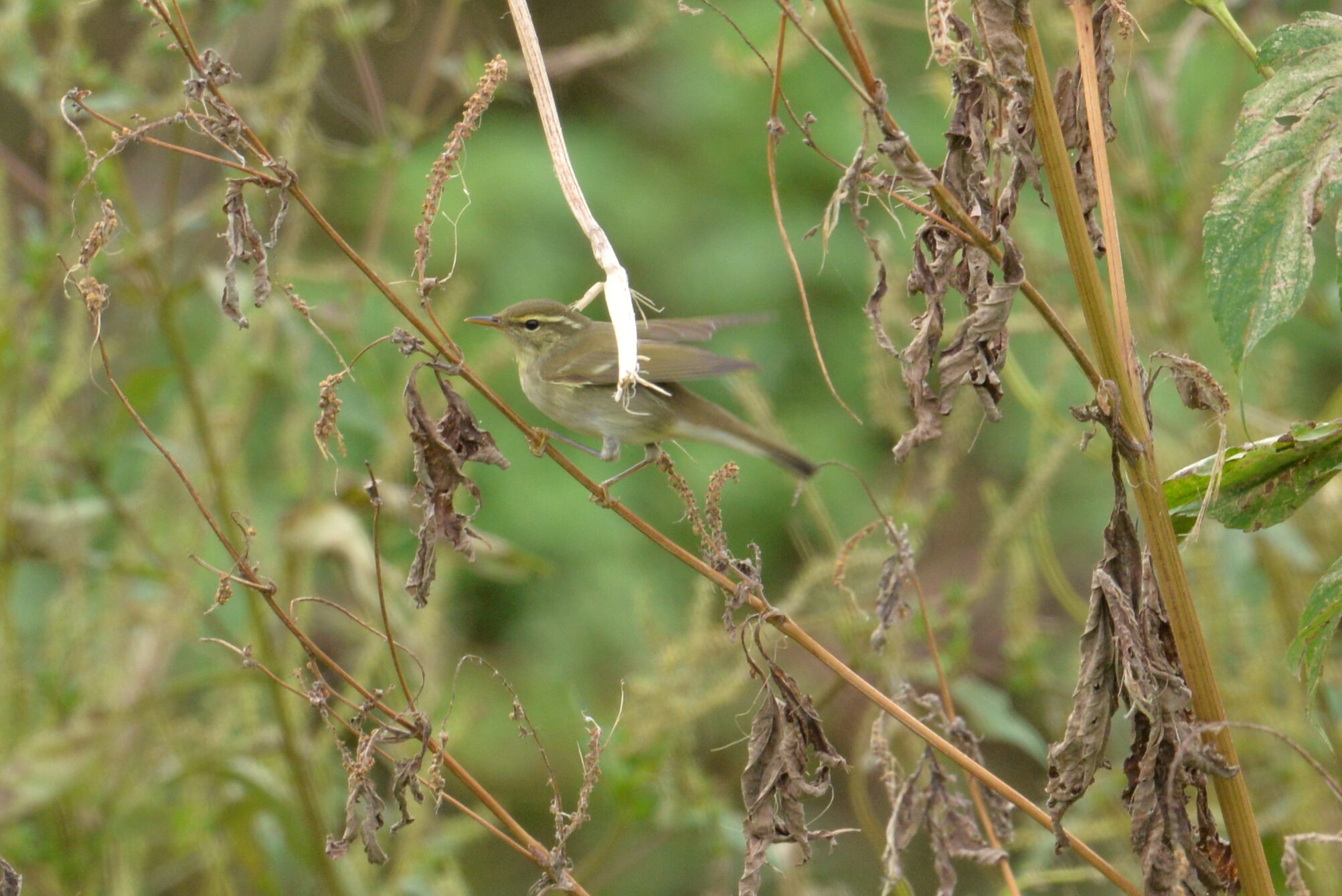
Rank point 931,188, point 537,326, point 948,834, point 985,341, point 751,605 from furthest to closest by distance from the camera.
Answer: point 537,326 < point 948,834 < point 751,605 < point 985,341 < point 931,188

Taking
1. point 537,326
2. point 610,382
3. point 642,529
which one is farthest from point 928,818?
point 537,326

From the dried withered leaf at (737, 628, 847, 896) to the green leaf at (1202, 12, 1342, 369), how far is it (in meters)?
0.50

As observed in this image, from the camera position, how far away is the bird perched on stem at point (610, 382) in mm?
2504

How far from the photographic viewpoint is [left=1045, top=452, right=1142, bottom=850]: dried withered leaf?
3.59 feet

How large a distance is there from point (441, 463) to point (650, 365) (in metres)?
1.35

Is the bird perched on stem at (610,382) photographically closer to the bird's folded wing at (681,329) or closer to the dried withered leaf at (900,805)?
the bird's folded wing at (681,329)

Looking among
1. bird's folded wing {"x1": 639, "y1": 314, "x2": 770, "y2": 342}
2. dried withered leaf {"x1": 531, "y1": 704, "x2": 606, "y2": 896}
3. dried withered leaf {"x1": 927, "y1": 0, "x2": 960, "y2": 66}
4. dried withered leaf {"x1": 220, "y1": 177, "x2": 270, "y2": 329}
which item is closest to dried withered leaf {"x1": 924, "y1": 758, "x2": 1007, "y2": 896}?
dried withered leaf {"x1": 531, "y1": 704, "x2": 606, "y2": 896}

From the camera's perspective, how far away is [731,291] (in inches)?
211

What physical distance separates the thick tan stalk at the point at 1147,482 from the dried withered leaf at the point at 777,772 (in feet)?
1.10

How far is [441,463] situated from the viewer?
48.9 inches

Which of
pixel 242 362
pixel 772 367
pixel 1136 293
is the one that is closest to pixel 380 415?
pixel 242 362

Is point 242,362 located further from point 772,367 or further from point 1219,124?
point 772,367

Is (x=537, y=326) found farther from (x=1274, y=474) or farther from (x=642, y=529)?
(x=1274, y=474)

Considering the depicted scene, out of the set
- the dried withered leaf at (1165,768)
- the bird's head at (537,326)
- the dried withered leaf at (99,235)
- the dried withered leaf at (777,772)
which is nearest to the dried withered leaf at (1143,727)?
the dried withered leaf at (1165,768)
